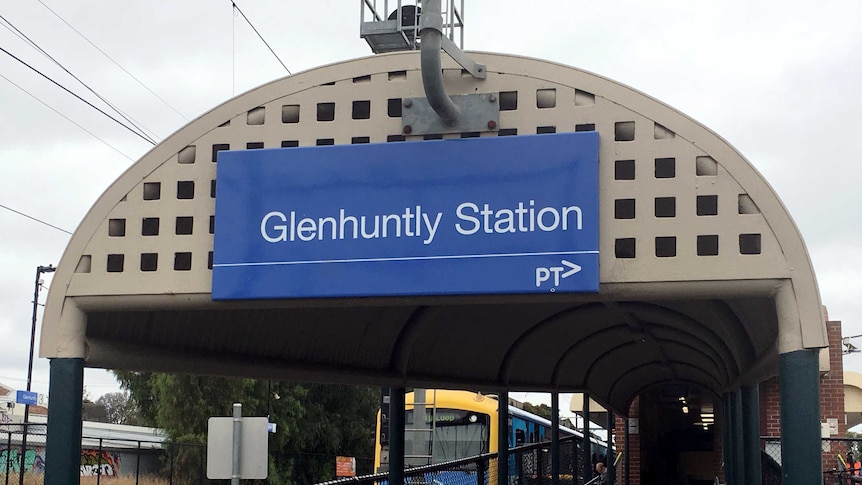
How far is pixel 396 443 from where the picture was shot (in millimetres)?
9125

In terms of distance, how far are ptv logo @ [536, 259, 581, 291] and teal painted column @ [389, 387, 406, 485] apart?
12.6 ft

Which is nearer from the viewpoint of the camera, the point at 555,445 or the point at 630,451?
the point at 555,445

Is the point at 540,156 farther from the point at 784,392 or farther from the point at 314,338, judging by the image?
the point at 314,338

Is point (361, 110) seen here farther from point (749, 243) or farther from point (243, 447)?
point (243, 447)

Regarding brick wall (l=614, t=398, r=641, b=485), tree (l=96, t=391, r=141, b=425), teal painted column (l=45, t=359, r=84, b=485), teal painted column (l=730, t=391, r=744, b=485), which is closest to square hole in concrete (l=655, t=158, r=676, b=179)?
teal painted column (l=45, t=359, r=84, b=485)

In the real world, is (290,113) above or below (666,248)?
above

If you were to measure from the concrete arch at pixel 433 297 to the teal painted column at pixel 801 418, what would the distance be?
0.10 metres

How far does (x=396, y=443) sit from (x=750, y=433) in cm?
338

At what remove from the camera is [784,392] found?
17.8 feet

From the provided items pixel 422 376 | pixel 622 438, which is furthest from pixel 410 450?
pixel 422 376

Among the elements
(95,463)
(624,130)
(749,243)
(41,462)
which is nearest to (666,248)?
(749,243)

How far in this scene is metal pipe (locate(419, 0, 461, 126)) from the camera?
17.3 feet

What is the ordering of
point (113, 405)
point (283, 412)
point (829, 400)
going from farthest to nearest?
point (113, 405) → point (283, 412) → point (829, 400)

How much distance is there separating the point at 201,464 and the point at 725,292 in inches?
1051
